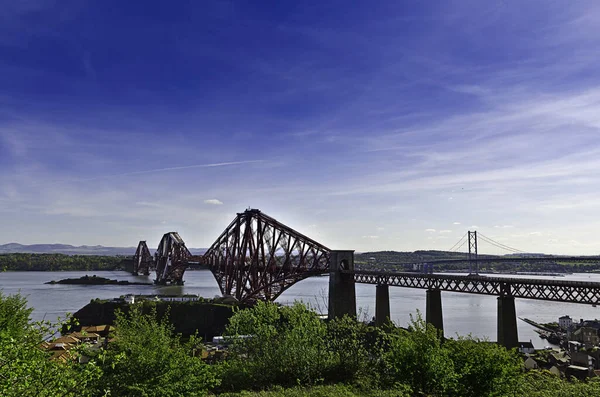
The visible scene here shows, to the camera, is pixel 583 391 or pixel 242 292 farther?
pixel 242 292

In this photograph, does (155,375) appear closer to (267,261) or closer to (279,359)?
(279,359)

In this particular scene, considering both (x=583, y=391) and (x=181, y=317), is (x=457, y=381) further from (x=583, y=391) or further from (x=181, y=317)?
(x=181, y=317)

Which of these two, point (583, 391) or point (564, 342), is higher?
point (583, 391)

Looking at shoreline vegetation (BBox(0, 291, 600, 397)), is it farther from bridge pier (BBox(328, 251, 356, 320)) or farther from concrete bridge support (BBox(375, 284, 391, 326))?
bridge pier (BBox(328, 251, 356, 320))

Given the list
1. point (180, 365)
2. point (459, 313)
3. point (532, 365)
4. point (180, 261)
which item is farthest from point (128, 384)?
point (180, 261)

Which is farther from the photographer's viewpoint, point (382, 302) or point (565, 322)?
point (565, 322)

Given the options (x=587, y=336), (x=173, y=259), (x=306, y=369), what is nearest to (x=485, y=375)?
(x=306, y=369)

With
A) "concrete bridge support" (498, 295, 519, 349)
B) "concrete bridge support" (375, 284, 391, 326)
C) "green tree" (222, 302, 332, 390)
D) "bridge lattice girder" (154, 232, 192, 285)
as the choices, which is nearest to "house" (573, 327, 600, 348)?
"concrete bridge support" (375, 284, 391, 326)
